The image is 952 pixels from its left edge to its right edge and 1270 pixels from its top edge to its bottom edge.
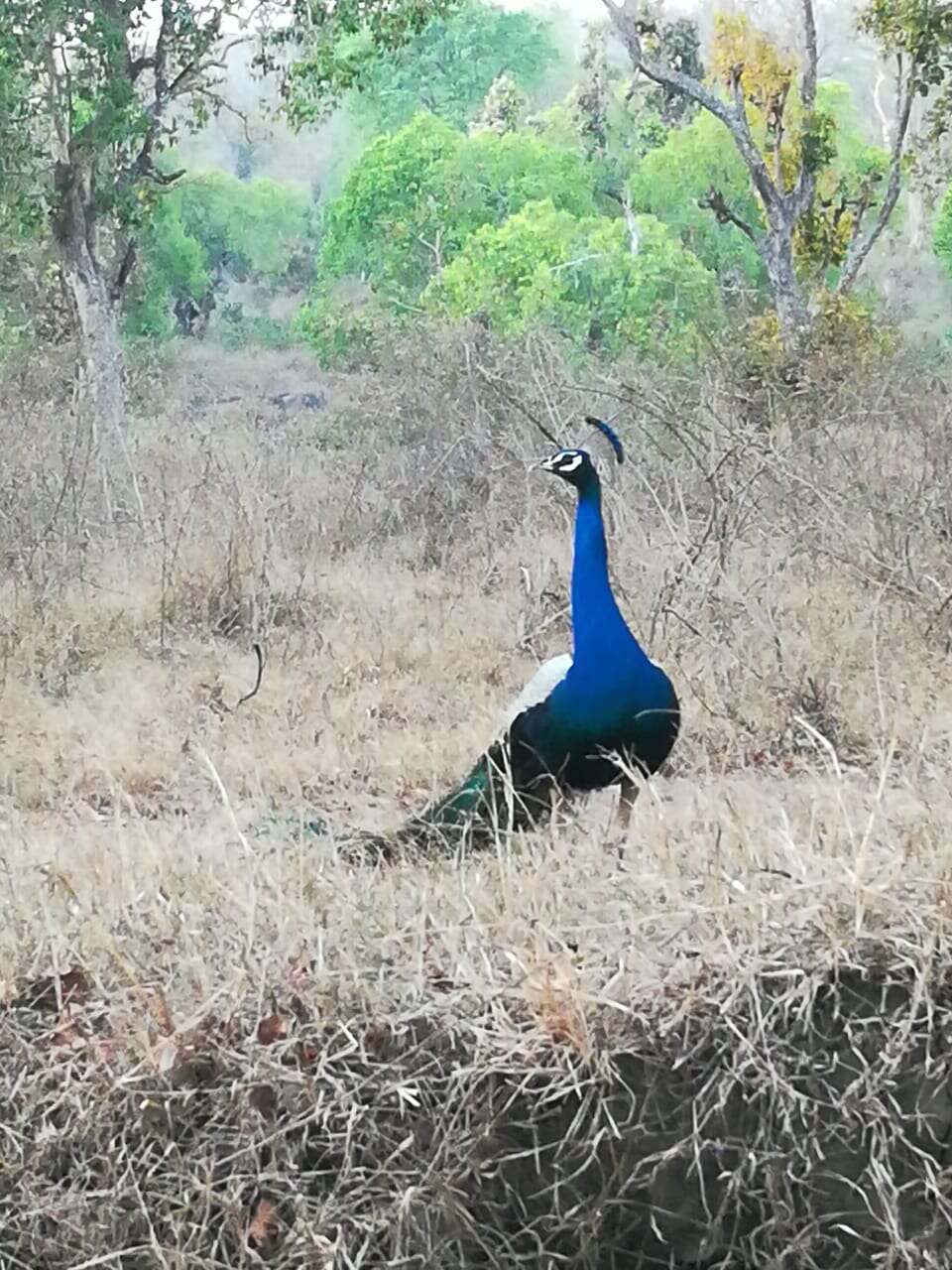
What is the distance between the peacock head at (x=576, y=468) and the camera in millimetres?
3420

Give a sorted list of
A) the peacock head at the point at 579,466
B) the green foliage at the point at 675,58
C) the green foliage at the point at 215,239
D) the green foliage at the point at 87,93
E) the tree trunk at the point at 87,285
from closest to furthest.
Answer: the peacock head at the point at 579,466 → the green foliage at the point at 87,93 → the tree trunk at the point at 87,285 → the green foliage at the point at 675,58 → the green foliage at the point at 215,239

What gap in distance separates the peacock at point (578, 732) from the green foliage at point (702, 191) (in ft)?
36.2

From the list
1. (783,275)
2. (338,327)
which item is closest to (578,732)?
(783,275)

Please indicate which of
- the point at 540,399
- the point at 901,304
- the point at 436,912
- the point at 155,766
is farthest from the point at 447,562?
the point at 901,304

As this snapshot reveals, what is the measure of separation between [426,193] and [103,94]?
6.14 m

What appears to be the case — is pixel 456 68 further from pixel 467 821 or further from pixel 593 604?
pixel 467 821

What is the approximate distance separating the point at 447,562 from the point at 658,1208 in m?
4.85

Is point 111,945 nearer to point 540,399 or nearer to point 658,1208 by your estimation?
point 658,1208

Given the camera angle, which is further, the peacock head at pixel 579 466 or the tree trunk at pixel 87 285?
the tree trunk at pixel 87 285

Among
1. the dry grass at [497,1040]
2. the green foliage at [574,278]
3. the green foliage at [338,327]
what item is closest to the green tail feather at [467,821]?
the dry grass at [497,1040]

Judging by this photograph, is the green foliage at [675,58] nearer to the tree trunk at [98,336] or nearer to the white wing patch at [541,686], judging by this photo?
the tree trunk at [98,336]

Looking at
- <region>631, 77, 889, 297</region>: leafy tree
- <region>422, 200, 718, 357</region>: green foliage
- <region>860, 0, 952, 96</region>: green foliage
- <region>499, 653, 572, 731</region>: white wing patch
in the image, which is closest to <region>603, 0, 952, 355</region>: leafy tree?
<region>631, 77, 889, 297</region>: leafy tree

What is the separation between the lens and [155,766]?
4.35 m

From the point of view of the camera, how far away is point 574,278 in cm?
1264
